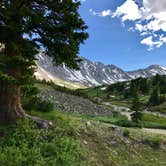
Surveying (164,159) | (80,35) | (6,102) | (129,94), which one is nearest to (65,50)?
(80,35)

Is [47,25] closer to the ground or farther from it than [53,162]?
farther from it

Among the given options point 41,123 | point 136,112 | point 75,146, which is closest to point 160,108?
point 136,112

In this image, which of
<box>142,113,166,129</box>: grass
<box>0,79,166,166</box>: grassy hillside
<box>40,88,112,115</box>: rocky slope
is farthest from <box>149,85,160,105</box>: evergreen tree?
<box>0,79,166,166</box>: grassy hillside

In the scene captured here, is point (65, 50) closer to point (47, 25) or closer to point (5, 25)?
point (47, 25)

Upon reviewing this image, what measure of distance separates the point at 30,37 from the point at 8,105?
3988 mm

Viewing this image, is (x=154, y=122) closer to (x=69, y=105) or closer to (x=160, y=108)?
(x=69, y=105)

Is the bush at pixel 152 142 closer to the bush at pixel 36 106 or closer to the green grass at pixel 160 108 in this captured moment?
the bush at pixel 36 106

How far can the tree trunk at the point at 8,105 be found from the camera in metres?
17.6

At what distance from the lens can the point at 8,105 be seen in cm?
1791

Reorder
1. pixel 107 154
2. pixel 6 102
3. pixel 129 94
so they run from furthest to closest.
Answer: pixel 129 94, pixel 107 154, pixel 6 102

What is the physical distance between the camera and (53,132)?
1852 cm

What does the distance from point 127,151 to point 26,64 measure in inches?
374

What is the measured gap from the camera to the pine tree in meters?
16.7

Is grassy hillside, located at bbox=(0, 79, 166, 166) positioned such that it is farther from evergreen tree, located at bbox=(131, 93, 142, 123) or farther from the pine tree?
evergreen tree, located at bbox=(131, 93, 142, 123)
